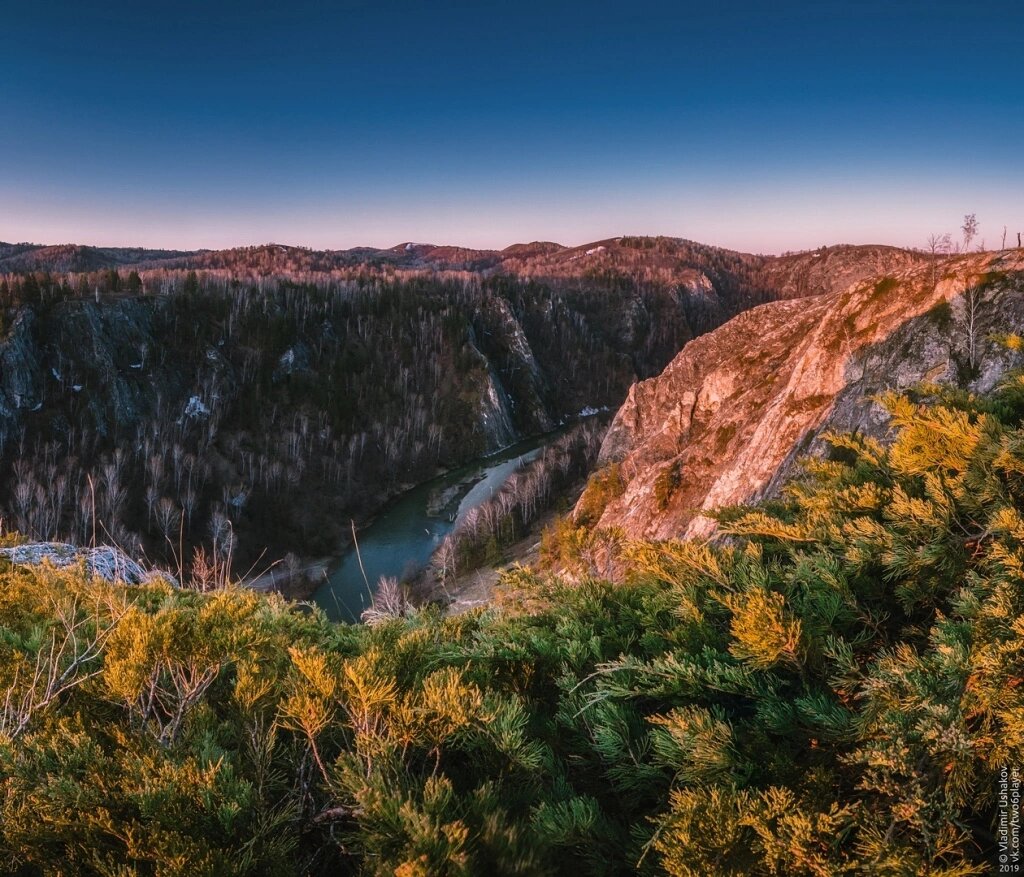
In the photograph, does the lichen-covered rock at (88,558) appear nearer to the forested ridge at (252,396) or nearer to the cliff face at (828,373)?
the cliff face at (828,373)

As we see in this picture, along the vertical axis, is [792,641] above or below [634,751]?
above

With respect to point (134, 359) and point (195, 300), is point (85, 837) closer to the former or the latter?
point (134, 359)

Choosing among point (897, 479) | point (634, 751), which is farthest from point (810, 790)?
point (897, 479)

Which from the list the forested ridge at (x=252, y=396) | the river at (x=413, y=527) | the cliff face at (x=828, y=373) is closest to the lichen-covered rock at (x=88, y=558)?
the cliff face at (x=828, y=373)

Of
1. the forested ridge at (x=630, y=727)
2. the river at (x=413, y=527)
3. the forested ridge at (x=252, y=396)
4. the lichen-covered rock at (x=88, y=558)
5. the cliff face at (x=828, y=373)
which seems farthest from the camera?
the forested ridge at (x=252, y=396)

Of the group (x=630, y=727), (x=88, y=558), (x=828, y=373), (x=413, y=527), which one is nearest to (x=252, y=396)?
(x=413, y=527)

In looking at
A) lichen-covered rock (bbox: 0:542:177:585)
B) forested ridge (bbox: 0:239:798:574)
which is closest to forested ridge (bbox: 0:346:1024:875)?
lichen-covered rock (bbox: 0:542:177:585)

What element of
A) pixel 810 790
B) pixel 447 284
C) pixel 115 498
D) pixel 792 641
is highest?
pixel 447 284
